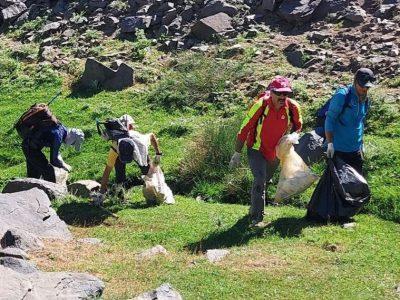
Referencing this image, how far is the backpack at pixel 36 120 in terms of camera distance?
10023 millimetres

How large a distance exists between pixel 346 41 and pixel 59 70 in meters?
7.49

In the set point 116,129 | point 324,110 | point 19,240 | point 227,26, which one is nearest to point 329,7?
point 227,26

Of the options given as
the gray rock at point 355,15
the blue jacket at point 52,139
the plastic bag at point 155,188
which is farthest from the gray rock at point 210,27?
the plastic bag at point 155,188

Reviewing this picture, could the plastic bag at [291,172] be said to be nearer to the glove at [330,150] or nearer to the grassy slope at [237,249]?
the glove at [330,150]

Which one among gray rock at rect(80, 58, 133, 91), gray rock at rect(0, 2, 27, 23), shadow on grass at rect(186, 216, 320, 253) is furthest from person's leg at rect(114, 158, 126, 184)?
gray rock at rect(0, 2, 27, 23)

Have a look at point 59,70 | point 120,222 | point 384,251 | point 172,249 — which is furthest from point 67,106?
point 384,251

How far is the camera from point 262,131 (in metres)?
8.21

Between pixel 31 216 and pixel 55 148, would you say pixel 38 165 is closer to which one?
pixel 55 148

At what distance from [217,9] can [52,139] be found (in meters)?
8.84

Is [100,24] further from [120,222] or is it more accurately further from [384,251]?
[384,251]

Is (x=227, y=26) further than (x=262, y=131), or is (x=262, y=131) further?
(x=227, y=26)

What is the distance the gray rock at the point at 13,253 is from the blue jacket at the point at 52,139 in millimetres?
3158

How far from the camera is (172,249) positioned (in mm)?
8094

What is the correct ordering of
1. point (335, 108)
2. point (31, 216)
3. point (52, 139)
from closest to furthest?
1. point (335, 108)
2. point (31, 216)
3. point (52, 139)
